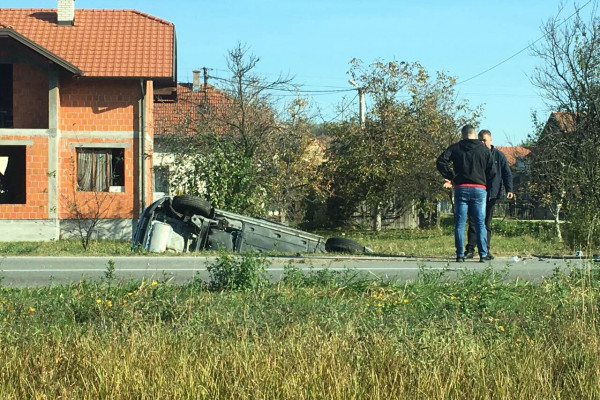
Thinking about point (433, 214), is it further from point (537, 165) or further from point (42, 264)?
point (42, 264)

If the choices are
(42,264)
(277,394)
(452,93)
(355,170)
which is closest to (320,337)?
(277,394)

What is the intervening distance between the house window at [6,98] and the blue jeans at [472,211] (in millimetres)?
20288

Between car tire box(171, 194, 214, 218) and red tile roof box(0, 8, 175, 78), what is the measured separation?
1216cm

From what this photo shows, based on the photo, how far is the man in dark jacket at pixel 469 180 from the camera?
41.9 ft

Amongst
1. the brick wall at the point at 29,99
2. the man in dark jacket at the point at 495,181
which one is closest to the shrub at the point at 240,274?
the man in dark jacket at the point at 495,181

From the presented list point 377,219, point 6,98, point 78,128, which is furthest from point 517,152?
point 6,98

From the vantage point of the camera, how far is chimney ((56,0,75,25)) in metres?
29.5

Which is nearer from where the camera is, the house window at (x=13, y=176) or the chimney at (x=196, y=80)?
the house window at (x=13, y=176)

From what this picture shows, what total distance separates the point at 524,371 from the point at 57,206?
23845mm

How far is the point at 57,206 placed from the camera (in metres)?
27.6

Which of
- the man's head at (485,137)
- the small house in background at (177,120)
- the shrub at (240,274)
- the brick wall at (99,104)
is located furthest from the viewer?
the small house in background at (177,120)

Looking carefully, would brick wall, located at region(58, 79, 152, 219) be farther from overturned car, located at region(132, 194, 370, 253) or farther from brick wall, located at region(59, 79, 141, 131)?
overturned car, located at region(132, 194, 370, 253)

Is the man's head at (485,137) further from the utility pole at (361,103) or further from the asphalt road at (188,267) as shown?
the utility pole at (361,103)

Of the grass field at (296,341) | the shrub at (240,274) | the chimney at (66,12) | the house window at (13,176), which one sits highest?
the chimney at (66,12)
